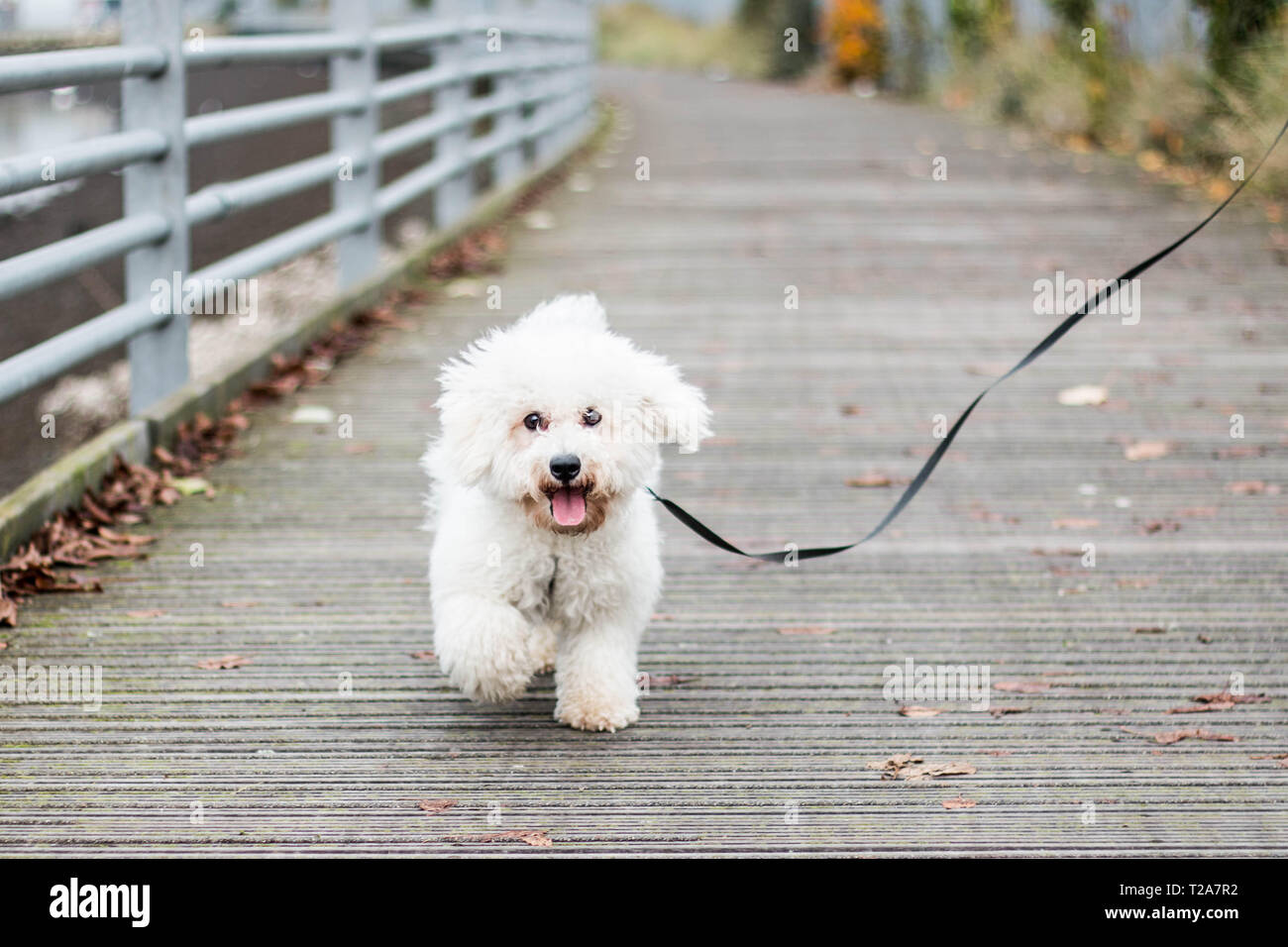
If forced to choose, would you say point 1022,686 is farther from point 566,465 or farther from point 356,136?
point 356,136

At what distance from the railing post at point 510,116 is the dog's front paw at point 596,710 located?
31.5ft

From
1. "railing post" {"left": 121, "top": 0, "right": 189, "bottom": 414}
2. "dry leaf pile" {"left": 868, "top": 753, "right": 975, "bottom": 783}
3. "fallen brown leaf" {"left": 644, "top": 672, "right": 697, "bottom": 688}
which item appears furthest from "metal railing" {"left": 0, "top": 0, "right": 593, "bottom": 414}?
"dry leaf pile" {"left": 868, "top": 753, "right": 975, "bottom": 783}

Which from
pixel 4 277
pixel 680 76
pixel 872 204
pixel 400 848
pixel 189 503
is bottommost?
pixel 400 848

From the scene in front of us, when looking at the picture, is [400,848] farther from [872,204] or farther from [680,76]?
[680,76]

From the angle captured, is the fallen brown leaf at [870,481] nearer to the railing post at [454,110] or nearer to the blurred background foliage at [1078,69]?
the railing post at [454,110]

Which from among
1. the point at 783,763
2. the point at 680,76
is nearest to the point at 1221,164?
the point at 783,763

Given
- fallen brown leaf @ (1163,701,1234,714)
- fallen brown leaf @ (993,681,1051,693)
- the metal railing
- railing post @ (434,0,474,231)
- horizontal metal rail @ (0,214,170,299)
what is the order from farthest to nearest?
railing post @ (434,0,474,231) → the metal railing → horizontal metal rail @ (0,214,170,299) → fallen brown leaf @ (993,681,1051,693) → fallen brown leaf @ (1163,701,1234,714)

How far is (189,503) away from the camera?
5605mm

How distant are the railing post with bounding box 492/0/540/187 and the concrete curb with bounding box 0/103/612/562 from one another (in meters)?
3.27

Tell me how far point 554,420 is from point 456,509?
477mm

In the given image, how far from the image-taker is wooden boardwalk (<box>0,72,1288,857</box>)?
11.0ft

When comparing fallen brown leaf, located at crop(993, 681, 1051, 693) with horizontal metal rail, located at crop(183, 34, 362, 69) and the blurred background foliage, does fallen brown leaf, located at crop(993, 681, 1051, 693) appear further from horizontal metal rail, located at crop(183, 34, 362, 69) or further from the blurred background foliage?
the blurred background foliage

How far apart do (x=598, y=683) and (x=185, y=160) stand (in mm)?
3128

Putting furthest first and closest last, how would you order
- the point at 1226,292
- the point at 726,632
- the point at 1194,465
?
1. the point at 1226,292
2. the point at 1194,465
3. the point at 726,632
